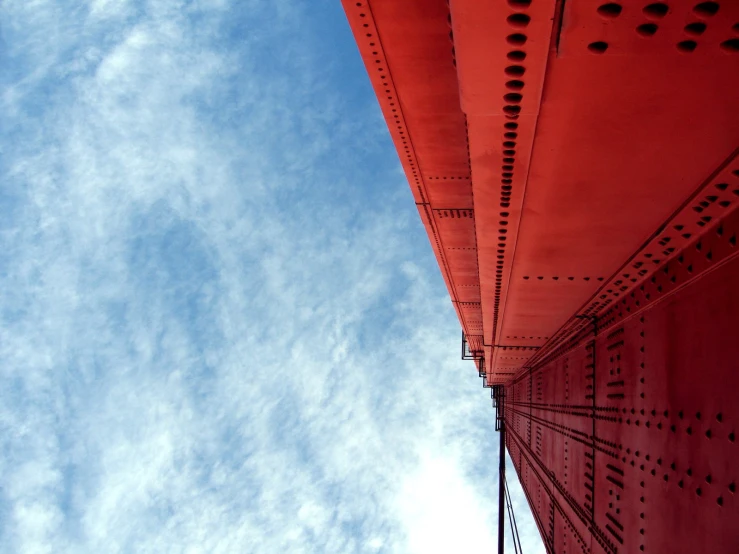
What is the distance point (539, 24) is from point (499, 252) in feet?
14.7

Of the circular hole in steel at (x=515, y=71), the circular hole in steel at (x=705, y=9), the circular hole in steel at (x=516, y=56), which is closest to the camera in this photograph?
the circular hole in steel at (x=705, y=9)

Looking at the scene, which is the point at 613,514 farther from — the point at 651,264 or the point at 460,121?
the point at 460,121

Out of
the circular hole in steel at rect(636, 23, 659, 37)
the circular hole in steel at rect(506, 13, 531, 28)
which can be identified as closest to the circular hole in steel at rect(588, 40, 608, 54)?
the circular hole in steel at rect(636, 23, 659, 37)

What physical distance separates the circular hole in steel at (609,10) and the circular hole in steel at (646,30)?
188 millimetres

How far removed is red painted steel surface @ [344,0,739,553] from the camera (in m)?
3.25

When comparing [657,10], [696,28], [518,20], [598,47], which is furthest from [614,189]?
[518,20]

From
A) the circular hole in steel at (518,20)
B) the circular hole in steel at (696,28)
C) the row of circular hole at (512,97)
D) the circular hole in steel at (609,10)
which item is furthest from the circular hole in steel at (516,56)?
the circular hole in steel at (696,28)

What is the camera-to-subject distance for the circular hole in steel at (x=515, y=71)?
3537mm

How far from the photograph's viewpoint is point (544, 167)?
4.82 meters

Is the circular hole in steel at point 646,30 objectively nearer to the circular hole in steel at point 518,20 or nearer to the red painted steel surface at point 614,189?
the red painted steel surface at point 614,189

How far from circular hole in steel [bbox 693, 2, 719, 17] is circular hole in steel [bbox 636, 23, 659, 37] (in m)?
0.24

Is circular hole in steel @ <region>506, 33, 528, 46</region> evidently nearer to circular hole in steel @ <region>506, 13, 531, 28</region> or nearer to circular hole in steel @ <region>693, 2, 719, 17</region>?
circular hole in steel @ <region>506, 13, 531, 28</region>

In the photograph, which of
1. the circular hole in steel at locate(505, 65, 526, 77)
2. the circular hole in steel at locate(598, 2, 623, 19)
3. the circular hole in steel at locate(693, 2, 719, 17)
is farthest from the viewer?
the circular hole in steel at locate(505, 65, 526, 77)

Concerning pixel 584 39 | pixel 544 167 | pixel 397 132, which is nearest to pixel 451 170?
pixel 397 132
